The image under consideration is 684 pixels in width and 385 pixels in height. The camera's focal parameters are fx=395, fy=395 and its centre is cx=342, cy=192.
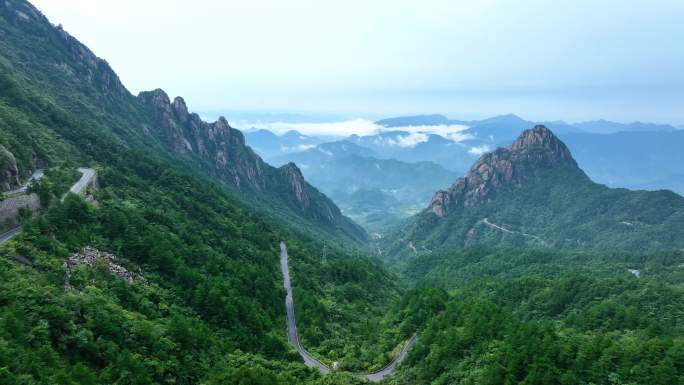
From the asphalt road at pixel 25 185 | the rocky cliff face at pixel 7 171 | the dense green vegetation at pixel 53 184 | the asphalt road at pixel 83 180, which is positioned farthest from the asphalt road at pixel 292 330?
the rocky cliff face at pixel 7 171

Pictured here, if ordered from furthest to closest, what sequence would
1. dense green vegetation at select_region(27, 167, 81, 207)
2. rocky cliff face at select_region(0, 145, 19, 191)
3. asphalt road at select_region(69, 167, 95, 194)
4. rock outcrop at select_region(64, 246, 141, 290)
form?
asphalt road at select_region(69, 167, 95, 194), dense green vegetation at select_region(27, 167, 81, 207), rocky cliff face at select_region(0, 145, 19, 191), rock outcrop at select_region(64, 246, 141, 290)

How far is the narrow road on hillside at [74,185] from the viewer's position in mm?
52406

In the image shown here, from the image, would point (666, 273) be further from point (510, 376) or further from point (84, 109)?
point (84, 109)

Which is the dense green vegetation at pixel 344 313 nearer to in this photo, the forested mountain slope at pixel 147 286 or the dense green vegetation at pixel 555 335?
the forested mountain slope at pixel 147 286

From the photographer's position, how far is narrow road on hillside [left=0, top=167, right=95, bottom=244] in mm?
52406

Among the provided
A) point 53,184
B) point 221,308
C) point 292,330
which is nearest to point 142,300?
point 221,308

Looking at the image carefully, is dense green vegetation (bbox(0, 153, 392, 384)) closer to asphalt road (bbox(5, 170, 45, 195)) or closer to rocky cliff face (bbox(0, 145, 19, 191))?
asphalt road (bbox(5, 170, 45, 195))

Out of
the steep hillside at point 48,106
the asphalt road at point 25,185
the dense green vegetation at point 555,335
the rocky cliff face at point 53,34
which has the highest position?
the rocky cliff face at point 53,34

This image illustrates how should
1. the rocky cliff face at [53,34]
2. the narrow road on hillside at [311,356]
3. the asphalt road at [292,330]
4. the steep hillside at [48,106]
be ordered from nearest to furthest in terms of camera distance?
the narrow road on hillside at [311,356] < the asphalt road at [292,330] < the steep hillside at [48,106] < the rocky cliff face at [53,34]

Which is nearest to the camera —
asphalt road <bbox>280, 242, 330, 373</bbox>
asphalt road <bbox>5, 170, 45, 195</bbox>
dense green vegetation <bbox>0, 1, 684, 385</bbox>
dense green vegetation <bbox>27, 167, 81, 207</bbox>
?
dense green vegetation <bbox>0, 1, 684, 385</bbox>

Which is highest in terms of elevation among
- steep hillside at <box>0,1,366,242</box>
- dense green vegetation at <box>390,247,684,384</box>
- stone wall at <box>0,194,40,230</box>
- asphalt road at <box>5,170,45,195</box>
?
steep hillside at <box>0,1,366,242</box>

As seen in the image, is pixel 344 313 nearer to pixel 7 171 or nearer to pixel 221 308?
pixel 221 308

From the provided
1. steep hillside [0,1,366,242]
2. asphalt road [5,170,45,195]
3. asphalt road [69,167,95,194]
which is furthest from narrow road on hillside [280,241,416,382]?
steep hillside [0,1,366,242]

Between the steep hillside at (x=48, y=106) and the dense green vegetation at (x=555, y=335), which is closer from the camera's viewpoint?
the dense green vegetation at (x=555, y=335)
